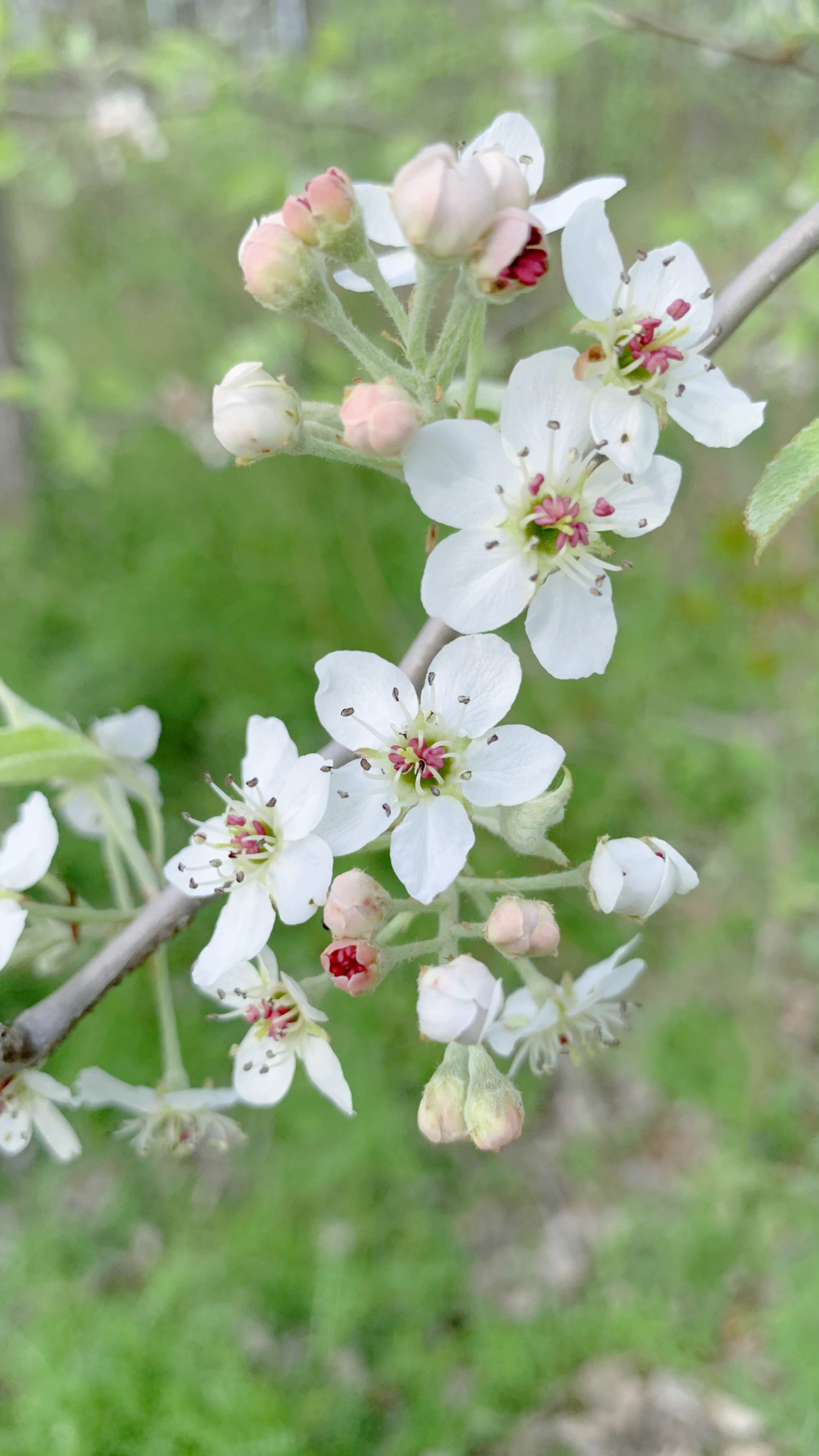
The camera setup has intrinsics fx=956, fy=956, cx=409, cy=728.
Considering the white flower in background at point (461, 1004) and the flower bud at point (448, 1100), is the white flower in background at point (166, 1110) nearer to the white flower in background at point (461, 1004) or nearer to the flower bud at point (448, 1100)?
the flower bud at point (448, 1100)

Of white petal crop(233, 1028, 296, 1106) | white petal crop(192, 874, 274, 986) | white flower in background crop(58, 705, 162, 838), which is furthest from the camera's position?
white flower in background crop(58, 705, 162, 838)

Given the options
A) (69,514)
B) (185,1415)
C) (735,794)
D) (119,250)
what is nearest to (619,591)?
(735,794)

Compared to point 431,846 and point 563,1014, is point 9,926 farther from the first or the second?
point 563,1014

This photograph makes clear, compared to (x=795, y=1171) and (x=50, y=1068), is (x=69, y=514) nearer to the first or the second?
(x=50, y=1068)

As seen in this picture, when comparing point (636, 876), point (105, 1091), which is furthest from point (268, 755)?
point (105, 1091)

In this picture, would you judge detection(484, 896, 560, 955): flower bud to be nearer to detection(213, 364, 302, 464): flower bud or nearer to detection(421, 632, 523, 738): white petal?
detection(421, 632, 523, 738): white petal

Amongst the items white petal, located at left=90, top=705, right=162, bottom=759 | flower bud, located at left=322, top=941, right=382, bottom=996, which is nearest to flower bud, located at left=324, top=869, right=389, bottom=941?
flower bud, located at left=322, top=941, right=382, bottom=996

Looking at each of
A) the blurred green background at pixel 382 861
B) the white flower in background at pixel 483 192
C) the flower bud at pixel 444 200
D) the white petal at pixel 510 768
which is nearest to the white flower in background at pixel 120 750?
the white petal at pixel 510 768
